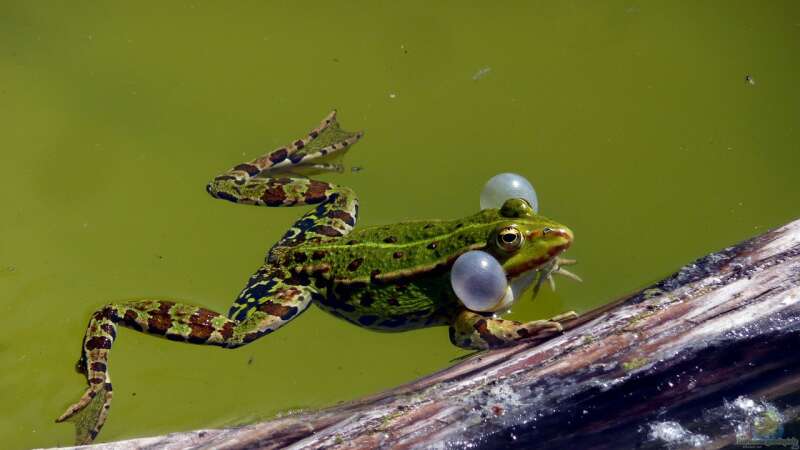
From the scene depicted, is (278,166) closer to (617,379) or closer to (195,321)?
(195,321)

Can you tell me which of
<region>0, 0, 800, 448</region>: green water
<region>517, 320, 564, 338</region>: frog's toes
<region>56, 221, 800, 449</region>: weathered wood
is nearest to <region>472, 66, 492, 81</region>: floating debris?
<region>0, 0, 800, 448</region>: green water

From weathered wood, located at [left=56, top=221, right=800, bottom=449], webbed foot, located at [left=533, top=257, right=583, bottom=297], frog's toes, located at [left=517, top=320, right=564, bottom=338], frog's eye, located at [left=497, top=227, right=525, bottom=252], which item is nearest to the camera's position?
weathered wood, located at [left=56, top=221, right=800, bottom=449]

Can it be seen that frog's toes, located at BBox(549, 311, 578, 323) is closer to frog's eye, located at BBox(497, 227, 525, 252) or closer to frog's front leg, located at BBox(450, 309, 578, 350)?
frog's front leg, located at BBox(450, 309, 578, 350)

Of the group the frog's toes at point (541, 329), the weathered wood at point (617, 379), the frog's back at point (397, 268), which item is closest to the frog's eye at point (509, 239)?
the frog's back at point (397, 268)

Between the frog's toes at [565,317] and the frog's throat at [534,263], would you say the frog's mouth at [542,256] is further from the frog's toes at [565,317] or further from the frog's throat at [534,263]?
the frog's toes at [565,317]

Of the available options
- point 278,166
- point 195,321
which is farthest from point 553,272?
point 195,321

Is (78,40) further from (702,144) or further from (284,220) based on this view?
(702,144)

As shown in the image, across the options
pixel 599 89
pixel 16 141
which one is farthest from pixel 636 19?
pixel 16 141
